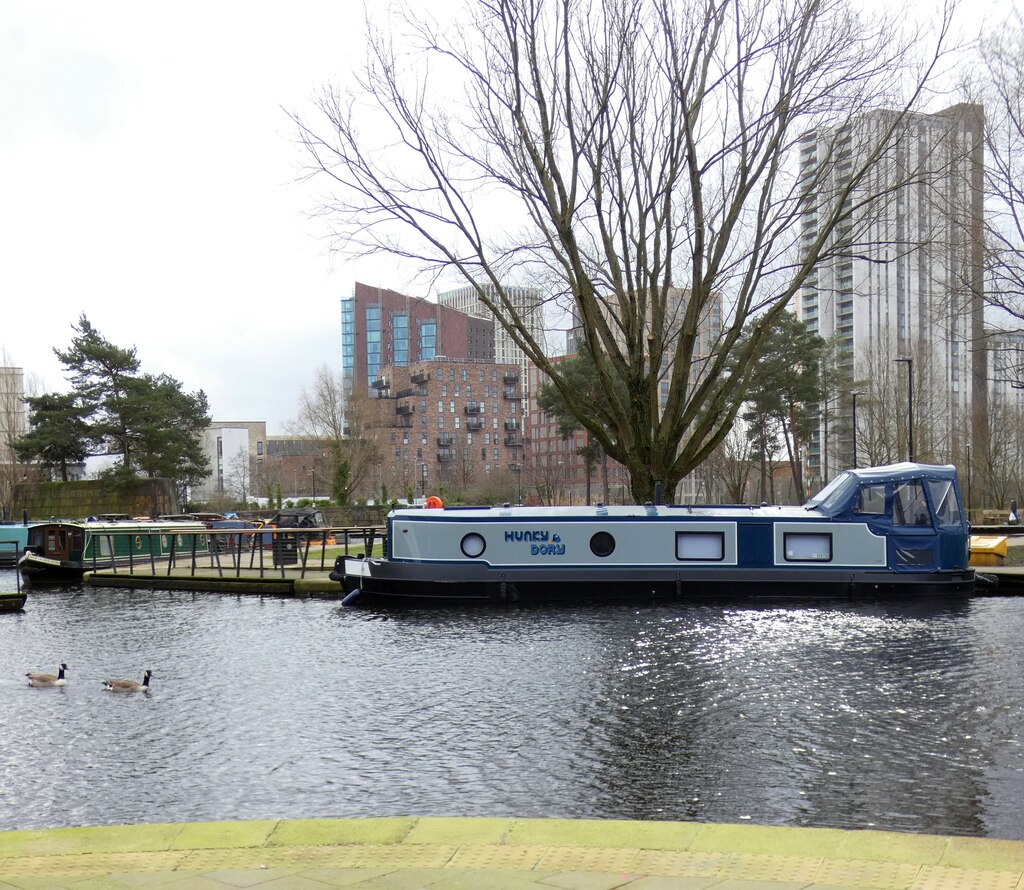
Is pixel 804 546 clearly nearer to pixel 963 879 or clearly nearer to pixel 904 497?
pixel 904 497

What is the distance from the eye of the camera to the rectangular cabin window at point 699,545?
2269 cm

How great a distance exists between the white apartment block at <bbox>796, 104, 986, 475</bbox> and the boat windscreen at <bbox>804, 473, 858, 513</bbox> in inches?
181

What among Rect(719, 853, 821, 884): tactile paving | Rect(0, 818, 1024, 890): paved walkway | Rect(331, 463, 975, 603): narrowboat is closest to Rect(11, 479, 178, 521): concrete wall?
Rect(331, 463, 975, 603): narrowboat

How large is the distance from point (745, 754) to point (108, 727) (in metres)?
6.76

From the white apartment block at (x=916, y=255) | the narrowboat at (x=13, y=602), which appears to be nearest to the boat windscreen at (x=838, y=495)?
the white apartment block at (x=916, y=255)

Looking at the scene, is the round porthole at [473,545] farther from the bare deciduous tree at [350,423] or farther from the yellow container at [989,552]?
the bare deciduous tree at [350,423]

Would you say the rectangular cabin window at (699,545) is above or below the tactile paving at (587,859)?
above

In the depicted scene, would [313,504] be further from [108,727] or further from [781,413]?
[108,727]

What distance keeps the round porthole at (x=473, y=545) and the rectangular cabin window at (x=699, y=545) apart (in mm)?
3979

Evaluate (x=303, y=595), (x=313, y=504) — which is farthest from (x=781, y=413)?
(x=303, y=595)

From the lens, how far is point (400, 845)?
6590mm

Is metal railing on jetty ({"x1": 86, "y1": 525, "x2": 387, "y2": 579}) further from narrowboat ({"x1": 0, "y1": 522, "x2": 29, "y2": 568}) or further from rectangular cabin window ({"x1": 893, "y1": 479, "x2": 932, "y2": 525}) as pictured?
rectangular cabin window ({"x1": 893, "y1": 479, "x2": 932, "y2": 525})

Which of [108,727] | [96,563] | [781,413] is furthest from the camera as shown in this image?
[781,413]

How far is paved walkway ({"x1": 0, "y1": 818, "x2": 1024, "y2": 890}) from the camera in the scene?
5.76 meters
